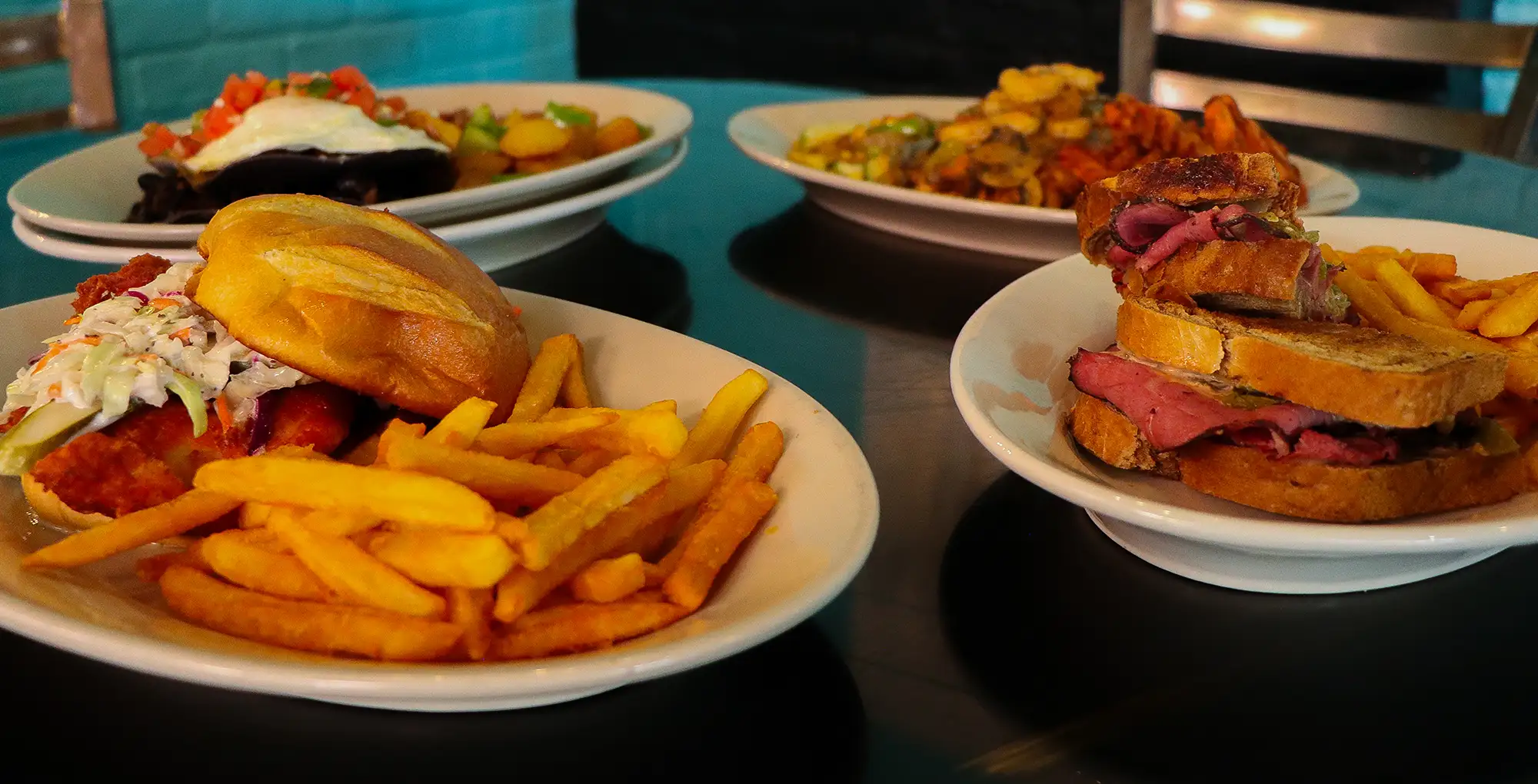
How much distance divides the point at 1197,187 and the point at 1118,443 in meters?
0.43

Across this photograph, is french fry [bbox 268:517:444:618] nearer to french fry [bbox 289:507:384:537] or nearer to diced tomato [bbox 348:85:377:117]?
french fry [bbox 289:507:384:537]

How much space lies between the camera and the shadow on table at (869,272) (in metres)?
2.43

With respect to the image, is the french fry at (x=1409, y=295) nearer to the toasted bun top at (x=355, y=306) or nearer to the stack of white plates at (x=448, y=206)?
the toasted bun top at (x=355, y=306)

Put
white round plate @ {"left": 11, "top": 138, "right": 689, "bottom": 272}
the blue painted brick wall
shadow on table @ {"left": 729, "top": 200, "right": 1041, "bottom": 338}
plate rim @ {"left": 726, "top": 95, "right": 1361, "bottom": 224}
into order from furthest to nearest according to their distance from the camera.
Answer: the blue painted brick wall, plate rim @ {"left": 726, "top": 95, "right": 1361, "bottom": 224}, shadow on table @ {"left": 729, "top": 200, "right": 1041, "bottom": 338}, white round plate @ {"left": 11, "top": 138, "right": 689, "bottom": 272}

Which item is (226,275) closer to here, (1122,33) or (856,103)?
(856,103)

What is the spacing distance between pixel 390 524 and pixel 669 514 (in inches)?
12.0

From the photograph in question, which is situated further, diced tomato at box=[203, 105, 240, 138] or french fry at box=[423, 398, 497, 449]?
diced tomato at box=[203, 105, 240, 138]

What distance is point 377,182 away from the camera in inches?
107

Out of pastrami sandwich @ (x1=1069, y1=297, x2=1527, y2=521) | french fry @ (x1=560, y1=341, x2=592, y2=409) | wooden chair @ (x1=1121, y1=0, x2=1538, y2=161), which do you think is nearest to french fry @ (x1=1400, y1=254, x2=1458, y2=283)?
pastrami sandwich @ (x1=1069, y1=297, x2=1527, y2=521)

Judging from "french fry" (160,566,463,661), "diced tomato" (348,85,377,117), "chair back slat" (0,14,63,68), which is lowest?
"french fry" (160,566,463,661)

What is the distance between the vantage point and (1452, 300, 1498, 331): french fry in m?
1.74

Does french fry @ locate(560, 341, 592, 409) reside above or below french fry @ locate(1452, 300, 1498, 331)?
below

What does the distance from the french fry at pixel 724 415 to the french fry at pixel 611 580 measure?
319 millimetres

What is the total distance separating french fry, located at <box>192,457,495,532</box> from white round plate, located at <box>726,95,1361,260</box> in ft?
5.74
